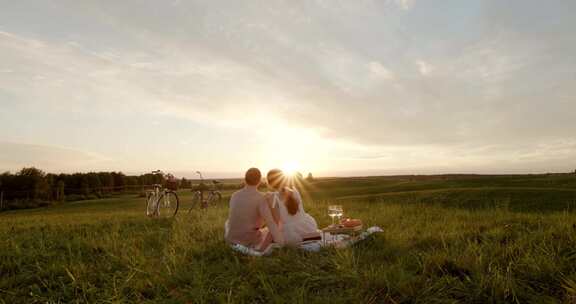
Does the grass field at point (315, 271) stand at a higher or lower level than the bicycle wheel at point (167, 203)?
lower

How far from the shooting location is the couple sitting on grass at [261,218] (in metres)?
7.08

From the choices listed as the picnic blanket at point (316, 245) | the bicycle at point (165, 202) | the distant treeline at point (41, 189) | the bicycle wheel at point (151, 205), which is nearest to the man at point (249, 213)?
the picnic blanket at point (316, 245)

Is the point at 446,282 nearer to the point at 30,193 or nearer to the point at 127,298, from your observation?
the point at 127,298

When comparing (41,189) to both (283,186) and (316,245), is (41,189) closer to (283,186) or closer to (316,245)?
(283,186)

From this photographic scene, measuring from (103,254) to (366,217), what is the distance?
7.07m

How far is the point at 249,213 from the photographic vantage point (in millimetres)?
7156

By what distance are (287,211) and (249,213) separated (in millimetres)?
803

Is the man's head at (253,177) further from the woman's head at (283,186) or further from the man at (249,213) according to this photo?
the woman's head at (283,186)

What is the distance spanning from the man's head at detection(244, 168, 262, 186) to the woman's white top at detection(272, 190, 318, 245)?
0.47 m

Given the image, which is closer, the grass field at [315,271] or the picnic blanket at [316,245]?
the grass field at [315,271]

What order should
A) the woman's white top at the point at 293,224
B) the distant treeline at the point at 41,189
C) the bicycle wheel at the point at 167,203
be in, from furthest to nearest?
the distant treeline at the point at 41,189
the bicycle wheel at the point at 167,203
the woman's white top at the point at 293,224

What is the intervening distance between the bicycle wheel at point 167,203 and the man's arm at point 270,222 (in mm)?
6489

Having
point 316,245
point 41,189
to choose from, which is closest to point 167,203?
point 316,245

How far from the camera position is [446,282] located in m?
4.39
